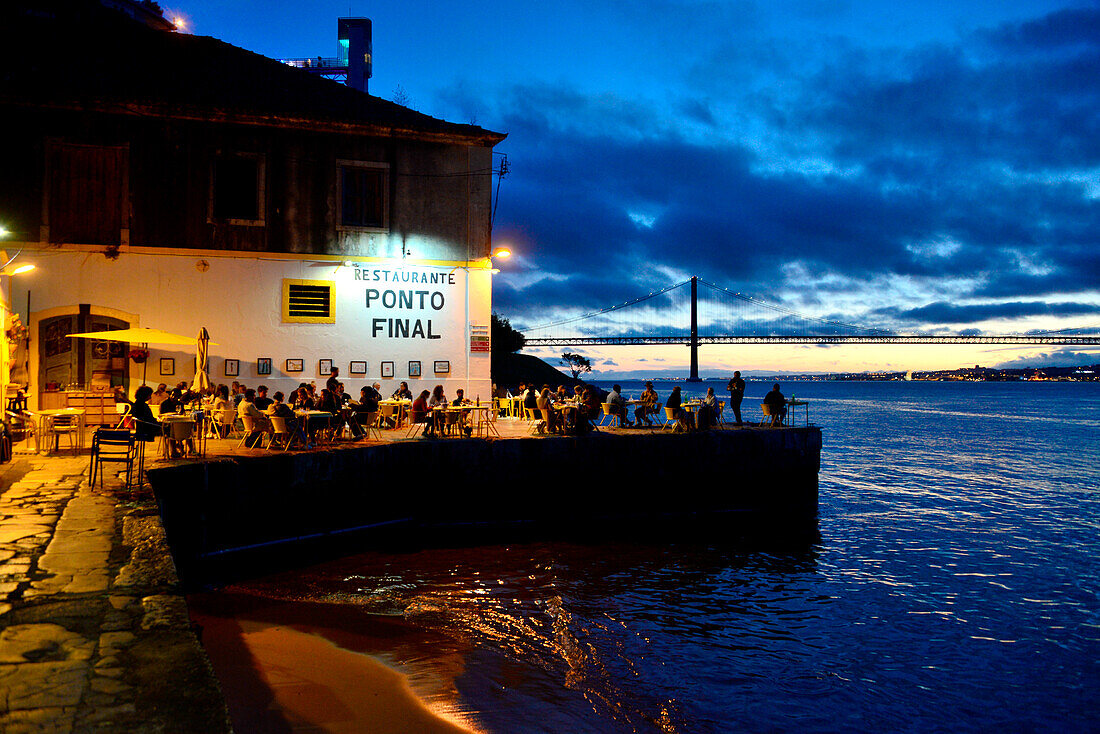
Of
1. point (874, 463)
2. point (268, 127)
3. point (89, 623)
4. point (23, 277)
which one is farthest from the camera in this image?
point (874, 463)

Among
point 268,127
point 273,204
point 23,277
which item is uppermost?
point 268,127

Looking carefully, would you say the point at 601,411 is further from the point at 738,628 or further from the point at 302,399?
the point at 738,628

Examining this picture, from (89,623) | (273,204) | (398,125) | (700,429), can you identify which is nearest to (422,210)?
(398,125)

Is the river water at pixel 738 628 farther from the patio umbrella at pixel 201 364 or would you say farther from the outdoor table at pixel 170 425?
the patio umbrella at pixel 201 364

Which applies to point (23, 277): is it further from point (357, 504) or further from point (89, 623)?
point (89, 623)

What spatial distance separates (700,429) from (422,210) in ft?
29.4

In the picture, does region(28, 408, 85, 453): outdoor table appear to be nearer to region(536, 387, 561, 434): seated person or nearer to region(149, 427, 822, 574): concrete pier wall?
region(149, 427, 822, 574): concrete pier wall

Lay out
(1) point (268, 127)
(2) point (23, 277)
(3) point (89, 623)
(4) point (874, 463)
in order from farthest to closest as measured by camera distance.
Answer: (4) point (874, 463)
(1) point (268, 127)
(2) point (23, 277)
(3) point (89, 623)

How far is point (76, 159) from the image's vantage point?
16688 mm

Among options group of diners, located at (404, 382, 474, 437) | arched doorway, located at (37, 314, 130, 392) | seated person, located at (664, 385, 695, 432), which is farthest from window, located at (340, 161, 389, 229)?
seated person, located at (664, 385, 695, 432)

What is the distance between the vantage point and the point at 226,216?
1753 centimetres

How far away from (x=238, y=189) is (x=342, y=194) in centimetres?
245

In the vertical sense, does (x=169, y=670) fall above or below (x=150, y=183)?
below

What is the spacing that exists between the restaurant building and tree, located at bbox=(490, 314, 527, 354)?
99.2 ft
